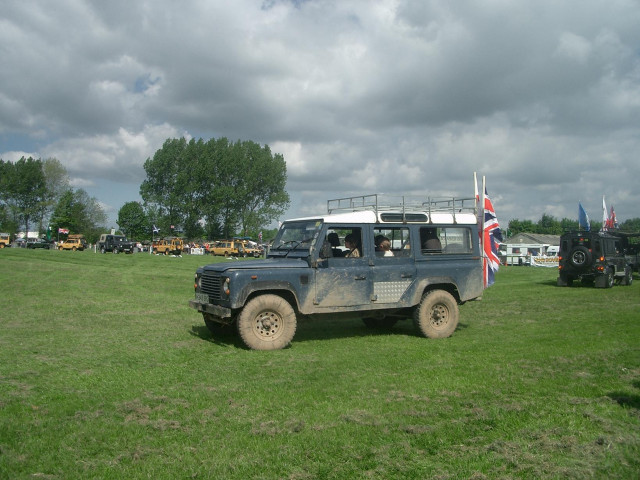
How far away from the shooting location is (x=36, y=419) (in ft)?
16.5

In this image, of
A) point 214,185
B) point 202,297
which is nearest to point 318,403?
point 202,297

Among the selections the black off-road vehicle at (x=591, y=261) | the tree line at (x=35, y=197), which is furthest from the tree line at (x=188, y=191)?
the black off-road vehicle at (x=591, y=261)

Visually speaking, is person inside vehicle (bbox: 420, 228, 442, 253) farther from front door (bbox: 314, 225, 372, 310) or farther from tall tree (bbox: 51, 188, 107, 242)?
tall tree (bbox: 51, 188, 107, 242)

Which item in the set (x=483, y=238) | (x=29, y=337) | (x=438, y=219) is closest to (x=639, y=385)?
(x=438, y=219)

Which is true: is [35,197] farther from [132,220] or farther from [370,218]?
[370,218]

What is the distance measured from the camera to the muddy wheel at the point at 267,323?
845 cm

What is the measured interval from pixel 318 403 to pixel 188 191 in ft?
247

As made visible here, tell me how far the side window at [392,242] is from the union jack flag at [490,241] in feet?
14.4

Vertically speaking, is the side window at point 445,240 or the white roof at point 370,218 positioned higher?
the white roof at point 370,218

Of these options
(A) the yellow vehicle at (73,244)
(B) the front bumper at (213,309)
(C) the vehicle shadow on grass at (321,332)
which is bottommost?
(C) the vehicle shadow on grass at (321,332)

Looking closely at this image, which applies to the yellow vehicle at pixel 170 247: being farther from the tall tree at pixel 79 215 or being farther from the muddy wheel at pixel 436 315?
the muddy wheel at pixel 436 315

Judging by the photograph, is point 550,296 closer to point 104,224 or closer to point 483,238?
point 483,238

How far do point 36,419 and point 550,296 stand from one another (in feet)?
54.9

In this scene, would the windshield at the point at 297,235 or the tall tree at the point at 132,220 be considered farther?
the tall tree at the point at 132,220
